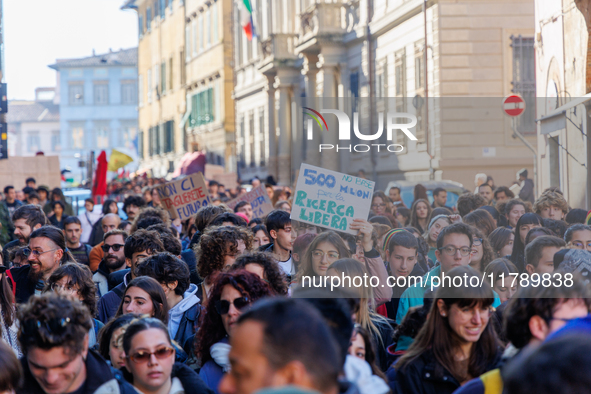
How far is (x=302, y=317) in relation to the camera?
2.39 metres

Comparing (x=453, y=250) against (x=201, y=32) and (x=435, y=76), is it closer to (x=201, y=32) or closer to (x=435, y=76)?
(x=435, y=76)

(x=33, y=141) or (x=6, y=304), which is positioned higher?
(x=33, y=141)

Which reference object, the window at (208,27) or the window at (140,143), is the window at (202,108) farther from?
the window at (140,143)

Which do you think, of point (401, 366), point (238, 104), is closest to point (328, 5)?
point (238, 104)

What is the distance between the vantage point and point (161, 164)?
65000 mm

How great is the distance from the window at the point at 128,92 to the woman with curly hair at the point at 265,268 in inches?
4201

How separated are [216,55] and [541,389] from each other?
1981 inches

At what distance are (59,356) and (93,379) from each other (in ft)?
0.59

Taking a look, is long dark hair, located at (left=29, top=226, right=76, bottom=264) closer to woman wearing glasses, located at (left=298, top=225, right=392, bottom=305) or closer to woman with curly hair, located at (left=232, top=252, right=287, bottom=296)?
woman wearing glasses, located at (left=298, top=225, right=392, bottom=305)

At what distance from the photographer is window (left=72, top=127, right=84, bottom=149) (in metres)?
114

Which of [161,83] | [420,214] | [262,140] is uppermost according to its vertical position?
[161,83]

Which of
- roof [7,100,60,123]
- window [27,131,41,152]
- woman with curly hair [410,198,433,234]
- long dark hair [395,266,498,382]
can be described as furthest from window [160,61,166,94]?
window [27,131,41,152]

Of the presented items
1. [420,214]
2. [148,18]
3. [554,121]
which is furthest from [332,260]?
[148,18]

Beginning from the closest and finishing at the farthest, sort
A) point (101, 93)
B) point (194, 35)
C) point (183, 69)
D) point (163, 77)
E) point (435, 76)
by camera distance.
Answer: point (435, 76) → point (194, 35) → point (183, 69) → point (163, 77) → point (101, 93)
